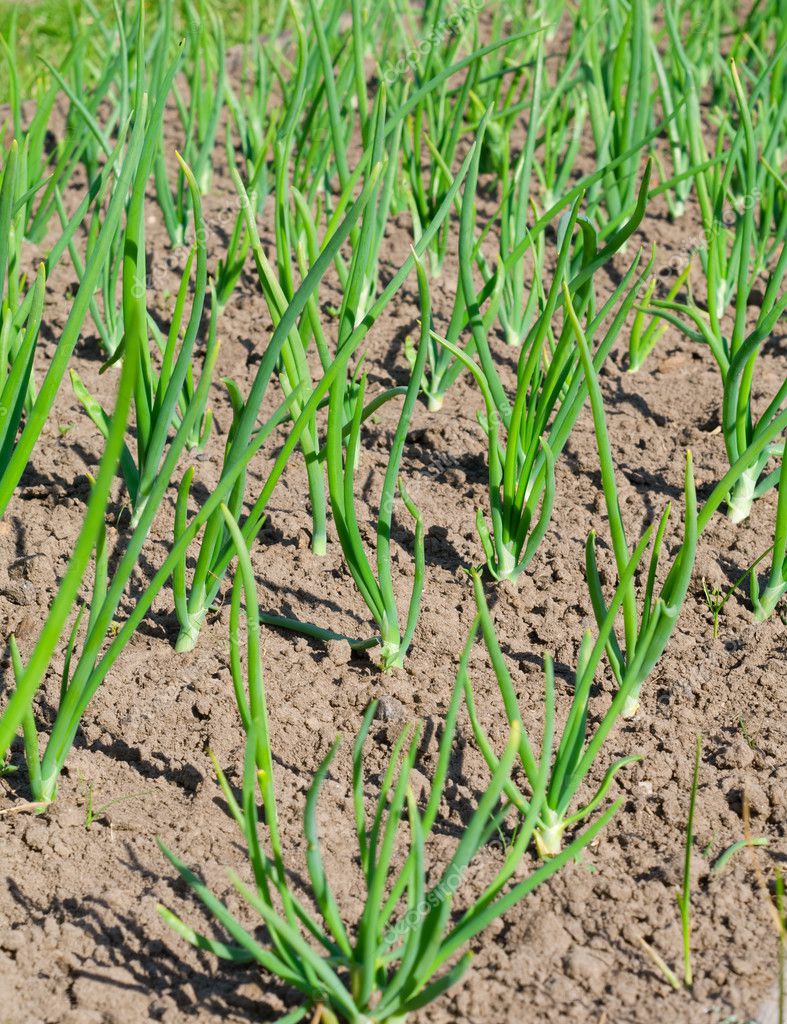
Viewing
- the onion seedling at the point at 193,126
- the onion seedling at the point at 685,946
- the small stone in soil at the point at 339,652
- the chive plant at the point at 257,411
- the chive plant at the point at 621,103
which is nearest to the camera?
the onion seedling at the point at 685,946

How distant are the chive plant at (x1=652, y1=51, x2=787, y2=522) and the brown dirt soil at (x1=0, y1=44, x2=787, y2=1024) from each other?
0.45 ft

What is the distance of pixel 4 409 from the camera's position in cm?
166

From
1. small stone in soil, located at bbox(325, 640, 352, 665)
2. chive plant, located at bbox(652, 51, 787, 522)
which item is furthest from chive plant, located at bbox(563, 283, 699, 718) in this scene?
small stone in soil, located at bbox(325, 640, 352, 665)

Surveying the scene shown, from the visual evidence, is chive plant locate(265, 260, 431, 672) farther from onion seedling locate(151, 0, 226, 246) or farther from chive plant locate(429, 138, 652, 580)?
→ onion seedling locate(151, 0, 226, 246)

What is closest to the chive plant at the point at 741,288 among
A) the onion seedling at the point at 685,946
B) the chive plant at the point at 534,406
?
the chive plant at the point at 534,406

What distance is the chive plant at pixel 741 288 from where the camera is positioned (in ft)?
6.23

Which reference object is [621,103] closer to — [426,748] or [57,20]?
[426,748]

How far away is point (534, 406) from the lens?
182 centimetres

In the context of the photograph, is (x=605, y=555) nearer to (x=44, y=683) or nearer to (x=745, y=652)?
(x=745, y=652)

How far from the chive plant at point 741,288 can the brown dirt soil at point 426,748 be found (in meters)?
0.14

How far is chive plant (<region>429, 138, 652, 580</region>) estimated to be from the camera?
1713 millimetres

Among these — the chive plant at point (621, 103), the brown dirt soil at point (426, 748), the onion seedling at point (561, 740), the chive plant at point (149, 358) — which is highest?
the chive plant at point (621, 103)

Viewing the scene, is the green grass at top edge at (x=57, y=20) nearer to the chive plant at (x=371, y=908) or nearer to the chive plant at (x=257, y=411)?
the chive plant at (x=257, y=411)

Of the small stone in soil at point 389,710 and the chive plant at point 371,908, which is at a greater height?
the chive plant at point 371,908
